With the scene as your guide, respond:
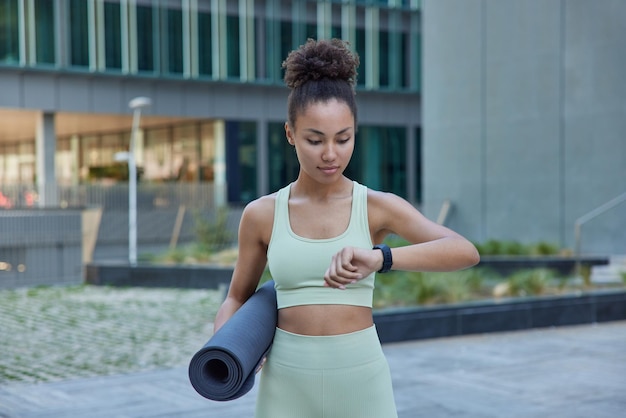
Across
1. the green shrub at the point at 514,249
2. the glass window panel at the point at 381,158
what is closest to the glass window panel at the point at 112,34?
the glass window panel at the point at 381,158

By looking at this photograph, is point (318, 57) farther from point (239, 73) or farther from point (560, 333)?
point (239, 73)

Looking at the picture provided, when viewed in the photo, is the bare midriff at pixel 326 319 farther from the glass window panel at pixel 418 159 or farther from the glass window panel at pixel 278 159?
the glass window panel at pixel 418 159

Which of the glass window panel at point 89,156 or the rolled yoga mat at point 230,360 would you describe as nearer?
the rolled yoga mat at point 230,360

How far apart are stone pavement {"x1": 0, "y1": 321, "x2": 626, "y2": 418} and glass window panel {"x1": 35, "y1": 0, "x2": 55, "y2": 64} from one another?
2592 cm

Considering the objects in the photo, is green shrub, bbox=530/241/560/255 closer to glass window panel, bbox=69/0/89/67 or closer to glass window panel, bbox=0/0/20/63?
glass window panel, bbox=69/0/89/67

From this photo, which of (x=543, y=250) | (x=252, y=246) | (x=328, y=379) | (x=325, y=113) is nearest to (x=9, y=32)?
(x=543, y=250)

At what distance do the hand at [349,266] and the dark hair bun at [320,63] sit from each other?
2.20 ft

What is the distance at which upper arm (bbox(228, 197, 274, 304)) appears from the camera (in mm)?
2916

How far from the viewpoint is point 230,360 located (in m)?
2.41

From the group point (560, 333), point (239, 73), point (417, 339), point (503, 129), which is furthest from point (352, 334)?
point (239, 73)

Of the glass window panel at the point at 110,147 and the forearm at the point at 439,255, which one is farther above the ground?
the glass window panel at the point at 110,147

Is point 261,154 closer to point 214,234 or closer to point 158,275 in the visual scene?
point 214,234

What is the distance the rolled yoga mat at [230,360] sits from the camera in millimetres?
2406

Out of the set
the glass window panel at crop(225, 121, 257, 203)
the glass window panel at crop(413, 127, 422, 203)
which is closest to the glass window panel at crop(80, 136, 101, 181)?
the glass window panel at crop(225, 121, 257, 203)
